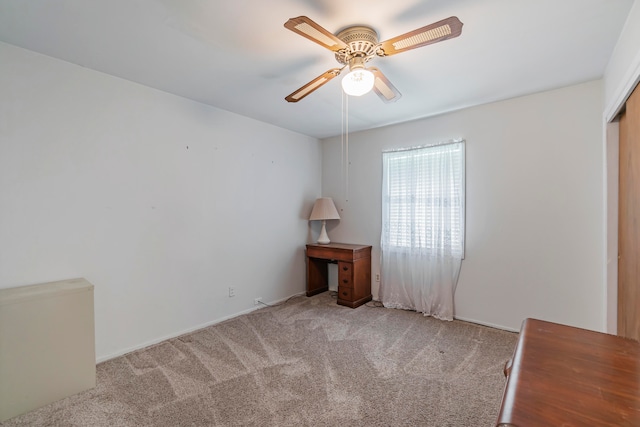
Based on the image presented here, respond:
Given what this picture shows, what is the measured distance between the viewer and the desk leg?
413 centimetres

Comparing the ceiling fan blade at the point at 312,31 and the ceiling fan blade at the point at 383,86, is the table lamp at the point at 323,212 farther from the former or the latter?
the ceiling fan blade at the point at 312,31

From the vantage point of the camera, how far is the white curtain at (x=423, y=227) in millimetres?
3232

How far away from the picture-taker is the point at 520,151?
285 cm

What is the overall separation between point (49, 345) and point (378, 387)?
2188 mm

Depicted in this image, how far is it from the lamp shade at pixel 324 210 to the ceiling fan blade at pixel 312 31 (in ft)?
7.99

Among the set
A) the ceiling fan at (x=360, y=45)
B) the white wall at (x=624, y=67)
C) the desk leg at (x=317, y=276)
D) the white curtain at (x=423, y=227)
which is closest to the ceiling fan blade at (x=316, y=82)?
the ceiling fan at (x=360, y=45)

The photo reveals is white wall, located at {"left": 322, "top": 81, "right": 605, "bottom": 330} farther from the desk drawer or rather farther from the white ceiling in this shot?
the desk drawer

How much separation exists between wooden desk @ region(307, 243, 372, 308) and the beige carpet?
1.87 ft

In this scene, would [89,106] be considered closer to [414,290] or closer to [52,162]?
[52,162]

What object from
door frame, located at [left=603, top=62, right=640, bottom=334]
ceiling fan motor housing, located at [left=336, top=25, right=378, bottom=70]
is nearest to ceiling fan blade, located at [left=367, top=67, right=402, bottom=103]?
ceiling fan motor housing, located at [left=336, top=25, right=378, bottom=70]

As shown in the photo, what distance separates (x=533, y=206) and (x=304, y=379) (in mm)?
2595

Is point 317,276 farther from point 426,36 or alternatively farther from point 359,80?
point 426,36

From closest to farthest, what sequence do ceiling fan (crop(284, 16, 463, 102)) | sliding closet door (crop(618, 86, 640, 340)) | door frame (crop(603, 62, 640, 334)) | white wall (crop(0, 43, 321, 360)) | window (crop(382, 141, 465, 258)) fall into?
ceiling fan (crop(284, 16, 463, 102)), sliding closet door (crop(618, 86, 640, 340)), white wall (crop(0, 43, 321, 360)), door frame (crop(603, 62, 640, 334)), window (crop(382, 141, 465, 258))

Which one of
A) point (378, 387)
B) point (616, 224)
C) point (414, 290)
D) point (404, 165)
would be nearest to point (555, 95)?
point (616, 224)
